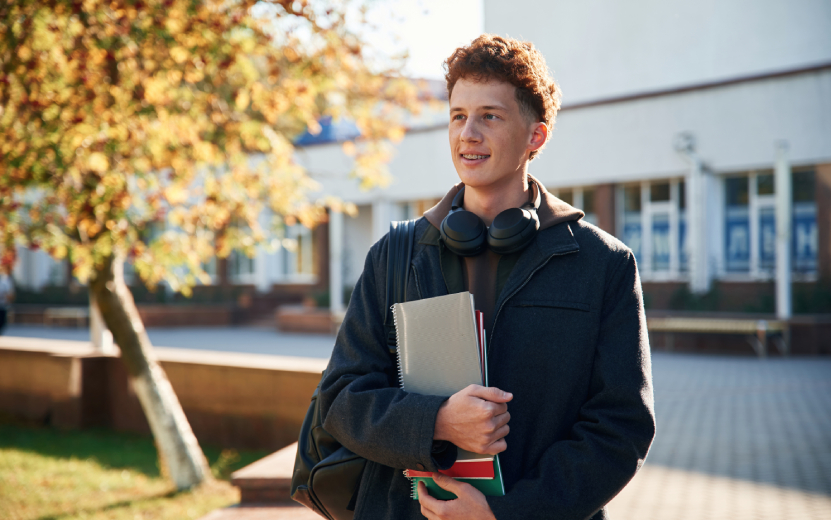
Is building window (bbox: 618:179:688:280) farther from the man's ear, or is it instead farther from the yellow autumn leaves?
the man's ear

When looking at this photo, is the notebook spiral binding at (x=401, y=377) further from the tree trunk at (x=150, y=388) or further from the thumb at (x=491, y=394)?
the tree trunk at (x=150, y=388)

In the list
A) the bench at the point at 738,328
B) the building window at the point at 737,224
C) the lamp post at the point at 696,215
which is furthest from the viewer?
the building window at the point at 737,224

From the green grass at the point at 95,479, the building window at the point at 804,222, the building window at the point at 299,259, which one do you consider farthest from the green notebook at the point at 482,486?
the building window at the point at 299,259

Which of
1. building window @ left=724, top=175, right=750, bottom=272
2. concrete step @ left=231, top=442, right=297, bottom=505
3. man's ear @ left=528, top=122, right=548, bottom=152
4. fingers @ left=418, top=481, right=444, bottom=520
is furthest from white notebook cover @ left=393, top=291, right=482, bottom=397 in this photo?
building window @ left=724, top=175, right=750, bottom=272

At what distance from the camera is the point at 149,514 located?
6059 millimetres

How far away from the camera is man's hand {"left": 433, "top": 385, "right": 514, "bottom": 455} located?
1646 millimetres

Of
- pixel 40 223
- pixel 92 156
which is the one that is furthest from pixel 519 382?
pixel 40 223

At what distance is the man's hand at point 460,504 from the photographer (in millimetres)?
1720

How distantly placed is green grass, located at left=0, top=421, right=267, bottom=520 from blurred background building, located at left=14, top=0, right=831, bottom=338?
8.18 meters

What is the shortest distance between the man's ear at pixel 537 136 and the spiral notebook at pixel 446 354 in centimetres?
52

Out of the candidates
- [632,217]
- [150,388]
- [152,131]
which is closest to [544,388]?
[152,131]

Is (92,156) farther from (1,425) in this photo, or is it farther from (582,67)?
(582,67)

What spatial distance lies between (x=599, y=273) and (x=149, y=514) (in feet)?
17.9

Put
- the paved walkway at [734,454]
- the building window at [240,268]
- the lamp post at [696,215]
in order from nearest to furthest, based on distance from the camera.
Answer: the paved walkway at [734,454]
the lamp post at [696,215]
the building window at [240,268]
